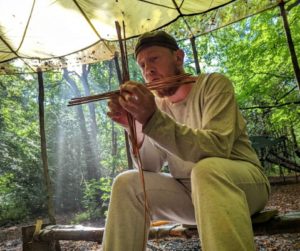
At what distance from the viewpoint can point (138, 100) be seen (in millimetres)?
1209

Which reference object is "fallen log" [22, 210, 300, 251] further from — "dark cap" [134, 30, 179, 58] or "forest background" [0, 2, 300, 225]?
"forest background" [0, 2, 300, 225]

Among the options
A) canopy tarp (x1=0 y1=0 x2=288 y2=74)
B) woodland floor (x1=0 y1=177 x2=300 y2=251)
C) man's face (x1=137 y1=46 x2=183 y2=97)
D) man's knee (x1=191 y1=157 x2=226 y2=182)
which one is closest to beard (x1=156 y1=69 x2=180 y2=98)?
man's face (x1=137 y1=46 x2=183 y2=97)

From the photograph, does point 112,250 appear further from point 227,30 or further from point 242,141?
point 227,30

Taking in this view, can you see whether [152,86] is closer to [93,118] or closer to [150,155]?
[150,155]

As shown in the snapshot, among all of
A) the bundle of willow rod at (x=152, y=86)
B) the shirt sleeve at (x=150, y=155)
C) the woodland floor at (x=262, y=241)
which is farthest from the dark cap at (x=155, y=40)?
the woodland floor at (x=262, y=241)

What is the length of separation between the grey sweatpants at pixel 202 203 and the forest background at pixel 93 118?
4.77 metres

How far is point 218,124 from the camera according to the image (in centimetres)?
140

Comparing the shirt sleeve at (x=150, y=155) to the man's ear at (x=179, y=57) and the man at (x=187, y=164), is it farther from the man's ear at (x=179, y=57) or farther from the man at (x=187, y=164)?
the man's ear at (x=179, y=57)

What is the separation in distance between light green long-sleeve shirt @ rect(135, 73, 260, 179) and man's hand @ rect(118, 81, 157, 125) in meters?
0.04

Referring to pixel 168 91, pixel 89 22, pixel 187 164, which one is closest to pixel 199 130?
pixel 187 164

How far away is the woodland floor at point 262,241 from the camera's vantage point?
3912 millimetres

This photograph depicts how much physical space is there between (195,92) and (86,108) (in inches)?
589

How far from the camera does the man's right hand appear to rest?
139 centimetres

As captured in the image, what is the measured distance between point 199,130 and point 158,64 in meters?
0.65
